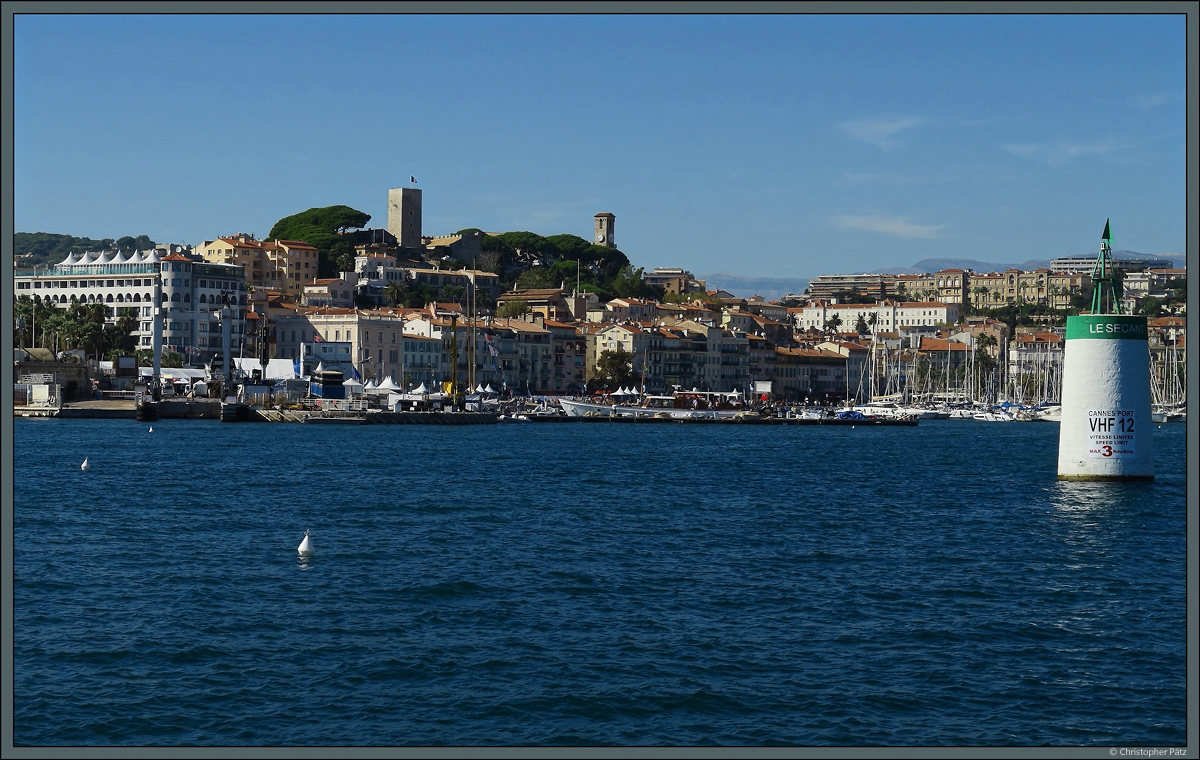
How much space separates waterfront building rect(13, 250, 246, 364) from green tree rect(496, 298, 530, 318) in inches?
1054

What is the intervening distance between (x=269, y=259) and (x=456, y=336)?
2788 centimetres

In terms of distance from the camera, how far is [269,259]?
128 metres

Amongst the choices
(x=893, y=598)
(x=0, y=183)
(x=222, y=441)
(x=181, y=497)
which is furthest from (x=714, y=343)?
(x=0, y=183)

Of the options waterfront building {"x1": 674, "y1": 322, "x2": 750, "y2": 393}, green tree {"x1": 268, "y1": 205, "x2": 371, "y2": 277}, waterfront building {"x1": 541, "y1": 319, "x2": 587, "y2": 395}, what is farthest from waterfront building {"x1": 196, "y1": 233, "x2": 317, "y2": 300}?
waterfront building {"x1": 674, "y1": 322, "x2": 750, "y2": 393}

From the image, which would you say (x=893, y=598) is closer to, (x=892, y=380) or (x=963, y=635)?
(x=963, y=635)

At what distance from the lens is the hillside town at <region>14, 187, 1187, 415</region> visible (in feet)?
342

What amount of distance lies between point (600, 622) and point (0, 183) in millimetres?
11177

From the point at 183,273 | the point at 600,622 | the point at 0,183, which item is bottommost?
the point at 600,622

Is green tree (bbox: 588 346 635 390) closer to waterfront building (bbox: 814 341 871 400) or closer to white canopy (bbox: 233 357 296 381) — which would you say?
→ white canopy (bbox: 233 357 296 381)

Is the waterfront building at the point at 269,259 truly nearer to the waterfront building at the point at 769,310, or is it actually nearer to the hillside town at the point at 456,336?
the hillside town at the point at 456,336

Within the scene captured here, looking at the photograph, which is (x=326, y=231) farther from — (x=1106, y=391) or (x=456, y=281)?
(x=1106, y=391)

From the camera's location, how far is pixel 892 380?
137m

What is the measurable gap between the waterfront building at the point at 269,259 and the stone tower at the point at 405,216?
2617cm

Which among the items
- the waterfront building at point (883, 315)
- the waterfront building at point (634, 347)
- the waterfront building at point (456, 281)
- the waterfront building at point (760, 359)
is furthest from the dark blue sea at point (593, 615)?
the waterfront building at point (883, 315)
